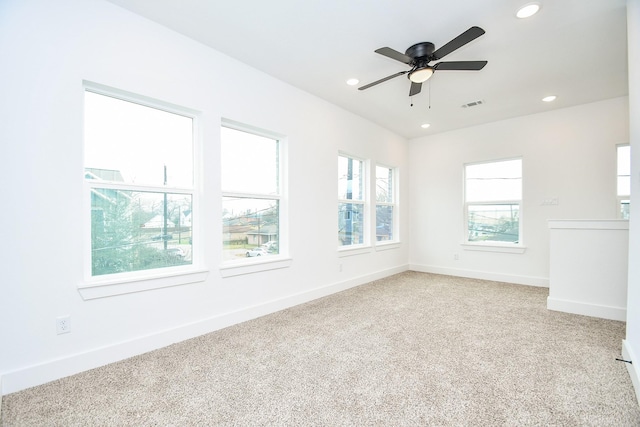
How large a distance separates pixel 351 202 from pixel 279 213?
1.48m

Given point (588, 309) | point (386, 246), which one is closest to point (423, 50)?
point (588, 309)

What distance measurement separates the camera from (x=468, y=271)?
5.48m

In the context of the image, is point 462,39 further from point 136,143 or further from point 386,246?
point 386,246

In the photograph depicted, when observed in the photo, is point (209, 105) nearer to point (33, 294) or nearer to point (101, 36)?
point (101, 36)

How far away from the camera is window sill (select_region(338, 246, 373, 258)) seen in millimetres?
4491

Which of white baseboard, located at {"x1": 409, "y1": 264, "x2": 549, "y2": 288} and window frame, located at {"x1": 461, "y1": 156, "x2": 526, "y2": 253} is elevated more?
window frame, located at {"x1": 461, "y1": 156, "x2": 526, "y2": 253}

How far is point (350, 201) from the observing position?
15.7 feet

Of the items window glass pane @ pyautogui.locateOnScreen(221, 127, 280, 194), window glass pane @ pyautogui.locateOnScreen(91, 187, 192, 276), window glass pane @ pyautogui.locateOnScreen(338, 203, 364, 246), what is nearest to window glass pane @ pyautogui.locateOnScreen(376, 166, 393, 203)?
window glass pane @ pyautogui.locateOnScreen(338, 203, 364, 246)

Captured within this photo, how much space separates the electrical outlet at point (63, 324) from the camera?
6.83 ft

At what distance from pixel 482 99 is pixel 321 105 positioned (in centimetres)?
226

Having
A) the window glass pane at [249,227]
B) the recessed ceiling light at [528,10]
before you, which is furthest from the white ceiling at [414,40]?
the window glass pane at [249,227]

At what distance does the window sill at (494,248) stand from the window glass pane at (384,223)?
135 centimetres

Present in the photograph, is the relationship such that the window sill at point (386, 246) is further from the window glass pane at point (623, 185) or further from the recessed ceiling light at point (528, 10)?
the recessed ceiling light at point (528, 10)

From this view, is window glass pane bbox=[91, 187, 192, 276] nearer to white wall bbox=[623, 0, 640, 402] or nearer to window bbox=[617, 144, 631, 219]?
white wall bbox=[623, 0, 640, 402]
